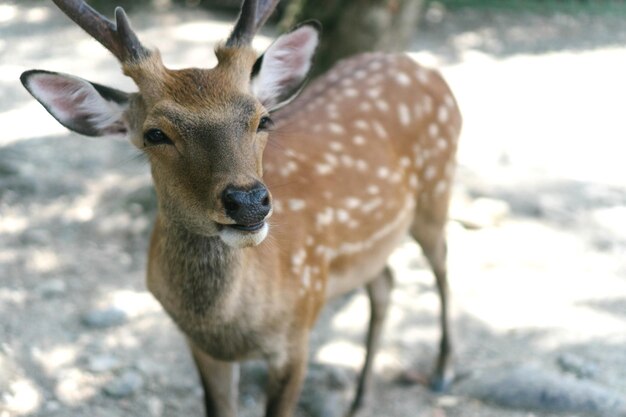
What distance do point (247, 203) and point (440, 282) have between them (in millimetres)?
2094

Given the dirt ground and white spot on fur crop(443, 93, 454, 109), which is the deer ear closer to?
the dirt ground

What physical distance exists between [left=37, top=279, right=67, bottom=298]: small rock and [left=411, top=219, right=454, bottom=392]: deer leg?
1.97 m

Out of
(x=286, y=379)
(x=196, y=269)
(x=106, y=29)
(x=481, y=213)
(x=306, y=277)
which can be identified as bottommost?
(x=481, y=213)

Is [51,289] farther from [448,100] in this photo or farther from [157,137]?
[448,100]

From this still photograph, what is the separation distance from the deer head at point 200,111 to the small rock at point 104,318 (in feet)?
5.40

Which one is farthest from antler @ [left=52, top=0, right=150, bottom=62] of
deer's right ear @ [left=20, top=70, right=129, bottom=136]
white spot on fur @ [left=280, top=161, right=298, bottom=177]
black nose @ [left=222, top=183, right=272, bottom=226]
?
white spot on fur @ [left=280, top=161, right=298, bottom=177]

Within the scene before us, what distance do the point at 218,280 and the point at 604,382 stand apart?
206 cm

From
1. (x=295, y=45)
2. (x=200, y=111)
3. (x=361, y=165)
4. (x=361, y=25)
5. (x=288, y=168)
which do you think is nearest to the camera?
(x=200, y=111)

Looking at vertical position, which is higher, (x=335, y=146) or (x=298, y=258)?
(x=335, y=146)

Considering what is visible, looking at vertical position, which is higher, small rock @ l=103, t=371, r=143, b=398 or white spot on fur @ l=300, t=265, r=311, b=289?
white spot on fur @ l=300, t=265, r=311, b=289

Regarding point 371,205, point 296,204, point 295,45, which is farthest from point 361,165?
point 295,45

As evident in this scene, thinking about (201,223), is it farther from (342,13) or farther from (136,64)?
(342,13)

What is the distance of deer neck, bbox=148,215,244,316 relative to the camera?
2.84 m

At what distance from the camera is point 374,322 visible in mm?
4141
